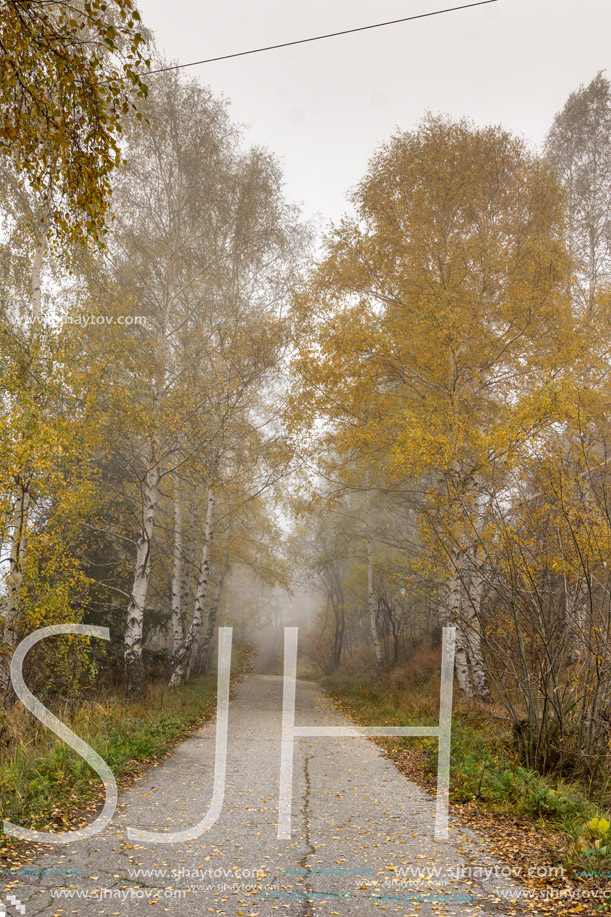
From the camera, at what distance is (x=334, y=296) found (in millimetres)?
10711

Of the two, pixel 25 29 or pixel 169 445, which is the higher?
pixel 25 29

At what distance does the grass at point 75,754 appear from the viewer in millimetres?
4301

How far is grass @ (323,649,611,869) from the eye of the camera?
3953 millimetres

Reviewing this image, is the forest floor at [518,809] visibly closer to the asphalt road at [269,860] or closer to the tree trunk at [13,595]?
the asphalt road at [269,860]

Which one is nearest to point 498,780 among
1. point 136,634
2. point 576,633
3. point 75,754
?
point 576,633

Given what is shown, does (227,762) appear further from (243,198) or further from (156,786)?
(243,198)

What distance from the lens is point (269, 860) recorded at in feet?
12.2

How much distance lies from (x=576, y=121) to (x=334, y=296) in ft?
29.7

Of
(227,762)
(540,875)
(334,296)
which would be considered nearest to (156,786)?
(227,762)

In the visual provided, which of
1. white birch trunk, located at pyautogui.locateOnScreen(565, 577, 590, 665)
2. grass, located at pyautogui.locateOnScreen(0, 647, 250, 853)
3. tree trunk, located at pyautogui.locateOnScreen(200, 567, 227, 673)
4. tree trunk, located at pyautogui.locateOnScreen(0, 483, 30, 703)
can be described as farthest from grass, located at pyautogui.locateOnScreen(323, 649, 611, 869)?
tree trunk, located at pyautogui.locateOnScreen(200, 567, 227, 673)

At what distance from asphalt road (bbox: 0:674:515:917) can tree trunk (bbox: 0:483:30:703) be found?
10.6 feet

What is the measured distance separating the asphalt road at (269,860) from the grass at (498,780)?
54cm

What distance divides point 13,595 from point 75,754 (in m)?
3.12

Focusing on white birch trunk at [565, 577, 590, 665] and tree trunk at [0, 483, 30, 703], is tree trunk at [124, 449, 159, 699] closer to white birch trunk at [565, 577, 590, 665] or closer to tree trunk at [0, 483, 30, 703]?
tree trunk at [0, 483, 30, 703]
